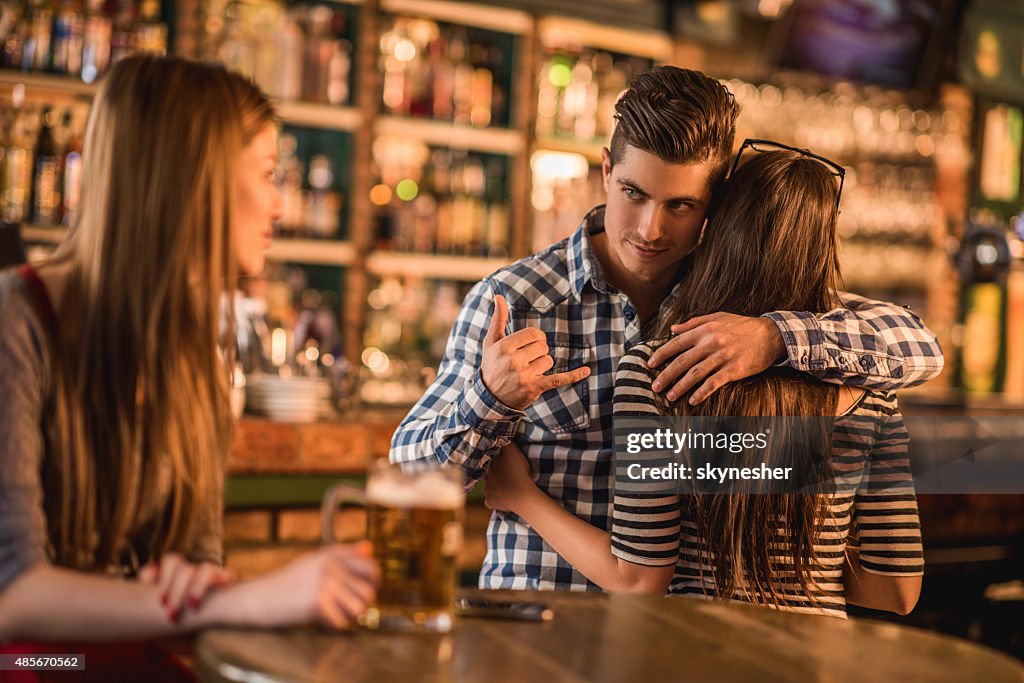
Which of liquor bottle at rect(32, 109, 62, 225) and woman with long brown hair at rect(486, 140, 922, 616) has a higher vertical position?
liquor bottle at rect(32, 109, 62, 225)

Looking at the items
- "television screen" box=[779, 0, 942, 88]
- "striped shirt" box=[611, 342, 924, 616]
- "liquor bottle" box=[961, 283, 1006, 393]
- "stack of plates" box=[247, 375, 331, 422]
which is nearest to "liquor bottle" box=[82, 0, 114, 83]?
"stack of plates" box=[247, 375, 331, 422]

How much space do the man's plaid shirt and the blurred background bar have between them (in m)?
0.98

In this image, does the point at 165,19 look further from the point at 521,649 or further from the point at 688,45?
the point at 521,649

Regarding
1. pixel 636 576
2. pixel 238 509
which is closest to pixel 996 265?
pixel 238 509

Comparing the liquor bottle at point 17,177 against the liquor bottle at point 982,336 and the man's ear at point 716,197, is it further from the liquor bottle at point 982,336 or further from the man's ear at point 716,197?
the liquor bottle at point 982,336

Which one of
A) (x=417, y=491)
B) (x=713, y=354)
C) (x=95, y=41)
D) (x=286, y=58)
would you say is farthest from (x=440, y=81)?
(x=417, y=491)

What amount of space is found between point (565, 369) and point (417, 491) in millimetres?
779

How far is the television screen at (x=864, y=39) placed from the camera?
574cm

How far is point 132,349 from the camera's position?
134 centimetres

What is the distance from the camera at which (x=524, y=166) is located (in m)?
4.89

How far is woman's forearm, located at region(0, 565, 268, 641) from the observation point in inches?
46.9

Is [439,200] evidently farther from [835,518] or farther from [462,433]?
[835,518]

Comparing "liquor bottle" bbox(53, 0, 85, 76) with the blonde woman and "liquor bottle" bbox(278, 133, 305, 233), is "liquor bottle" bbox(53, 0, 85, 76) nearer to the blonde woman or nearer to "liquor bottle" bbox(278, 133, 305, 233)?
"liquor bottle" bbox(278, 133, 305, 233)

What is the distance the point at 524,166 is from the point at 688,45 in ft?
3.90
